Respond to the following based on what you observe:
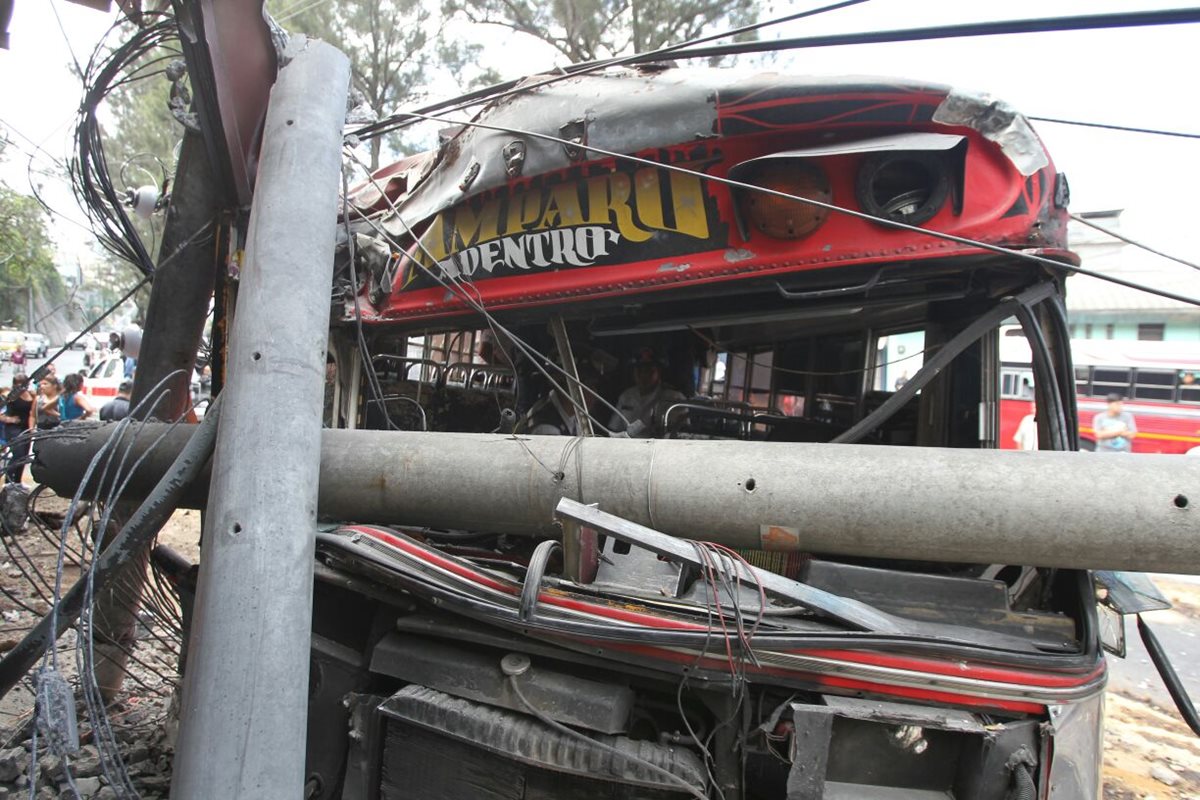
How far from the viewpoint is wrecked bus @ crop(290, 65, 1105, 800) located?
211 centimetres

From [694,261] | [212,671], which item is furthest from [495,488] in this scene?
[694,261]

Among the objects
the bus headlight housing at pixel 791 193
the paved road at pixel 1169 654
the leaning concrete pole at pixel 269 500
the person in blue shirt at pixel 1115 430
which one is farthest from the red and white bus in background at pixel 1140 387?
the leaning concrete pole at pixel 269 500

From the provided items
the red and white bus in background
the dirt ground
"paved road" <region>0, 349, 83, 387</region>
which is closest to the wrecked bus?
the dirt ground

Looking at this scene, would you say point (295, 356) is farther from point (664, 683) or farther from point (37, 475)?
point (37, 475)

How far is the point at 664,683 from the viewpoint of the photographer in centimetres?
240

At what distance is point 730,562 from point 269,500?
1.45 meters

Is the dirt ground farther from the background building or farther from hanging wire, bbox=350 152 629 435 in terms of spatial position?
the background building

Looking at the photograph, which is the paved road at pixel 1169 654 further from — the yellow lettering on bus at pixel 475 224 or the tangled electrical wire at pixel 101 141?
the tangled electrical wire at pixel 101 141

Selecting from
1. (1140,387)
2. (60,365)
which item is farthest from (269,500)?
(60,365)

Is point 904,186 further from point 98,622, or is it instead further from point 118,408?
point 118,408

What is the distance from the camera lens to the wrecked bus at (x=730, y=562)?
211cm

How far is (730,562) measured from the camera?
2164mm

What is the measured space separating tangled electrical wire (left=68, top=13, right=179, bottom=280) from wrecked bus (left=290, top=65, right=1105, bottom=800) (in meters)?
1.56

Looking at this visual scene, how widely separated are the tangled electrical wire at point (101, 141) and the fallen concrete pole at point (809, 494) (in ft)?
7.72
